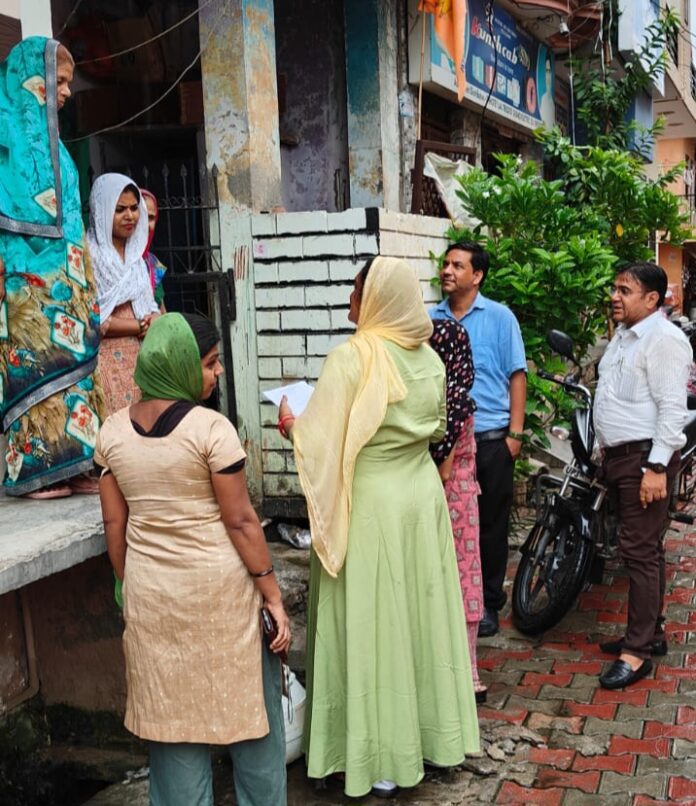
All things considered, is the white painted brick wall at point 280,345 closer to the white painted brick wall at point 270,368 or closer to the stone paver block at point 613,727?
the white painted brick wall at point 270,368

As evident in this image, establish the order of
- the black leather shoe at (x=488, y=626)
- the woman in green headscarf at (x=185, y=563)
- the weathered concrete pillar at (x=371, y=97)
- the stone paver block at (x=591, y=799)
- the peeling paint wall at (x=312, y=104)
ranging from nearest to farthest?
the woman in green headscarf at (x=185, y=563)
the stone paver block at (x=591, y=799)
the black leather shoe at (x=488, y=626)
the weathered concrete pillar at (x=371, y=97)
the peeling paint wall at (x=312, y=104)

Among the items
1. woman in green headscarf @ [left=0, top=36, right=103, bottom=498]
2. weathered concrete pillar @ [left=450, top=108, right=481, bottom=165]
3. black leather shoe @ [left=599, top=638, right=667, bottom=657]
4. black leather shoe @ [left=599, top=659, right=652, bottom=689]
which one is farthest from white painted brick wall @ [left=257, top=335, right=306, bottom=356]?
weathered concrete pillar @ [left=450, top=108, right=481, bottom=165]

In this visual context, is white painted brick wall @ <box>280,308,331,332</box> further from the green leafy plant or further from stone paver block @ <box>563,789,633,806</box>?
stone paver block @ <box>563,789,633,806</box>

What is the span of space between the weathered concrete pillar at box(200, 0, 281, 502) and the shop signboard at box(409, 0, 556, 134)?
7.70 ft

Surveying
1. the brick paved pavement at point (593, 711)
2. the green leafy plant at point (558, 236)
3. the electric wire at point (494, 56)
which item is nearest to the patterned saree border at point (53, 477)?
the brick paved pavement at point (593, 711)

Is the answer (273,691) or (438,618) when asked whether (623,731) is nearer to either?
(438,618)

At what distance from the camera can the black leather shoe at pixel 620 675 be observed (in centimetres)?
402

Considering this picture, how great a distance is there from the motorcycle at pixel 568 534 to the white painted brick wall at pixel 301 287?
117 centimetres

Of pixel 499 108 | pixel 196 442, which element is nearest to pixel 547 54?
pixel 499 108

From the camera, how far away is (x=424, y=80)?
7.45 metres

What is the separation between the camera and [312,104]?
289 inches

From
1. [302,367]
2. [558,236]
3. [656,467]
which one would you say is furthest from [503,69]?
[656,467]

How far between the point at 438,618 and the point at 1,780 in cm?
174

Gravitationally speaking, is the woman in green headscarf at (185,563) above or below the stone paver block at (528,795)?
above
